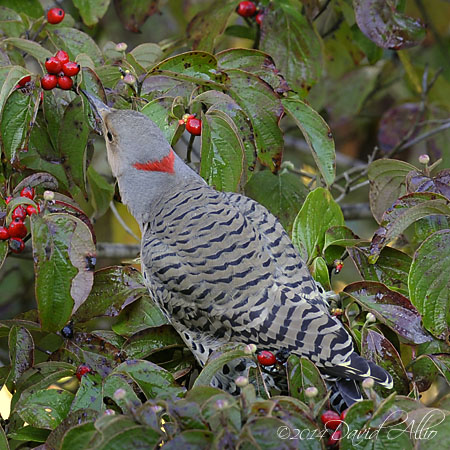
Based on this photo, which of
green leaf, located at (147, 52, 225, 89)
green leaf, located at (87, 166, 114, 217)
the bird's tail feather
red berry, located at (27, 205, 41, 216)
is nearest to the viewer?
the bird's tail feather

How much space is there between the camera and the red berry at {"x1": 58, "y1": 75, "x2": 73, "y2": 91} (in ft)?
8.63

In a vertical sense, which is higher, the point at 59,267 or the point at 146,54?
the point at 146,54

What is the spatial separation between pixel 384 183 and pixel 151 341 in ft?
3.40

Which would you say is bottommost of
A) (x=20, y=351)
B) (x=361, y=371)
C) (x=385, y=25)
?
(x=20, y=351)

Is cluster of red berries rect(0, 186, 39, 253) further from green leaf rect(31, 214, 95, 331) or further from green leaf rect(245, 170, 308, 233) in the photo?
A: green leaf rect(245, 170, 308, 233)

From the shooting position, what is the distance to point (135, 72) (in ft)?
9.08

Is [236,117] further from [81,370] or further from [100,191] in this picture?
[81,370]

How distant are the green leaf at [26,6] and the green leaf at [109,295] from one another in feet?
4.88

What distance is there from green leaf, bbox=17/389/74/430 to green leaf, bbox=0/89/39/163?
79 cm

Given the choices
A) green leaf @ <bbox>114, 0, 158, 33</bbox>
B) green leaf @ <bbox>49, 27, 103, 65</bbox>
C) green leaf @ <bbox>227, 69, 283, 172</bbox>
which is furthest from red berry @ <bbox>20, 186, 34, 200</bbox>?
green leaf @ <bbox>114, 0, 158, 33</bbox>

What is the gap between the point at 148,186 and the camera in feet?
9.96

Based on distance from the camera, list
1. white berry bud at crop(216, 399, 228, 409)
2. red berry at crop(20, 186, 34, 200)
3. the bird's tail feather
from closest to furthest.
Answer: white berry bud at crop(216, 399, 228, 409) < the bird's tail feather < red berry at crop(20, 186, 34, 200)

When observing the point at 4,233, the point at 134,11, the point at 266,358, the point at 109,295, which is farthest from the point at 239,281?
the point at 134,11

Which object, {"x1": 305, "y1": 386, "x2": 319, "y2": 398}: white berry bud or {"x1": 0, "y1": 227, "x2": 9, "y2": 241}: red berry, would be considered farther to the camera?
{"x1": 0, "y1": 227, "x2": 9, "y2": 241}: red berry
